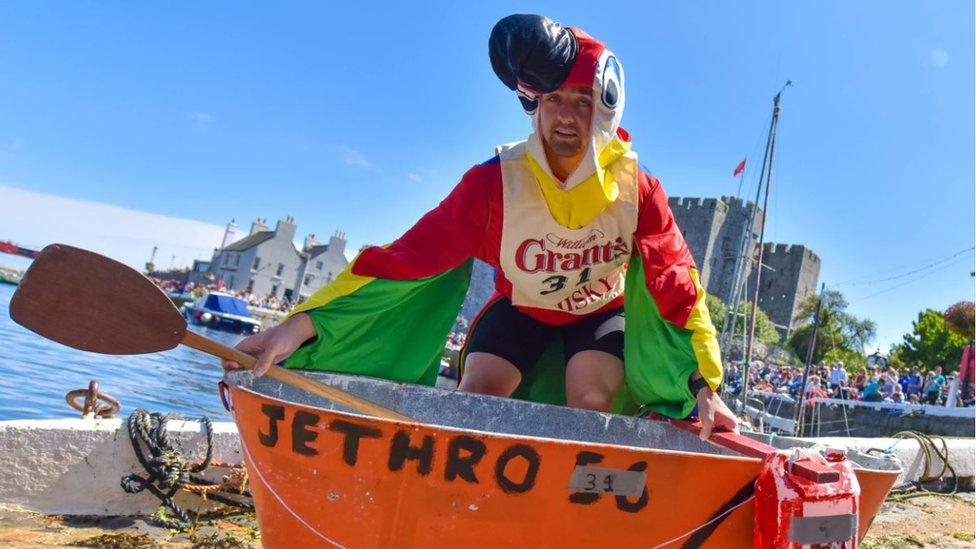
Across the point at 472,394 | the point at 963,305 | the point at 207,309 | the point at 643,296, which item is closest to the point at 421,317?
the point at 472,394

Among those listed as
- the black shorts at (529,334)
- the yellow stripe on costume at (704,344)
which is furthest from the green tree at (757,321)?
the yellow stripe on costume at (704,344)

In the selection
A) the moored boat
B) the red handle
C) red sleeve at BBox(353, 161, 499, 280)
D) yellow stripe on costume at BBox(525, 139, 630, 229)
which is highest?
yellow stripe on costume at BBox(525, 139, 630, 229)

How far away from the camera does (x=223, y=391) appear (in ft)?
7.05

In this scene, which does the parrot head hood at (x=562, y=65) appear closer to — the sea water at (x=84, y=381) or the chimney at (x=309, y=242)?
the sea water at (x=84, y=381)

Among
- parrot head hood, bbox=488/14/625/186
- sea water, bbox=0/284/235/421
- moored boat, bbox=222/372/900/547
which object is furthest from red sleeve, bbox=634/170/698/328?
sea water, bbox=0/284/235/421

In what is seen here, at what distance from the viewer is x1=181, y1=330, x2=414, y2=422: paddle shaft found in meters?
2.03

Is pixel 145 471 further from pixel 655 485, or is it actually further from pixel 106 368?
pixel 106 368

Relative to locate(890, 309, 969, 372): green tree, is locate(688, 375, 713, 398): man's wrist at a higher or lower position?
lower

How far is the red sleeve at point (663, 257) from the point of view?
2.66m

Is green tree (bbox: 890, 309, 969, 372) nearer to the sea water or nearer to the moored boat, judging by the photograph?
the sea water

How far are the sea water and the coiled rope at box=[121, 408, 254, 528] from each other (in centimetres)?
385

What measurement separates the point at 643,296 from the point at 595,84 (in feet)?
2.82

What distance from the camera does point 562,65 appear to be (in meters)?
2.56

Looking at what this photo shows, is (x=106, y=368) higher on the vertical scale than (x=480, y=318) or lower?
lower
